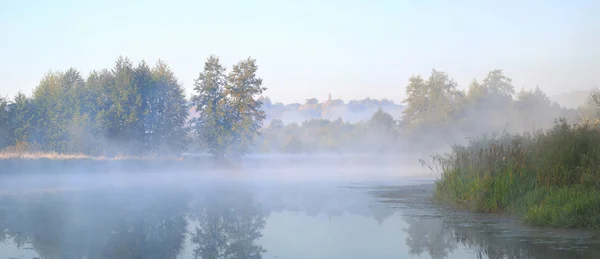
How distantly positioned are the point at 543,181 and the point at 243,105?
44873 mm

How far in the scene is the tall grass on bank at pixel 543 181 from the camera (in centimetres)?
1189

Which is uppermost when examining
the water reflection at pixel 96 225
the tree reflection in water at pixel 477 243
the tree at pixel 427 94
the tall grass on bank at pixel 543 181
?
the tree at pixel 427 94

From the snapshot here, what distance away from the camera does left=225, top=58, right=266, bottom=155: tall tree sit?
57406 millimetres

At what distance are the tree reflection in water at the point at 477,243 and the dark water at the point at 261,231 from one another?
17 millimetres

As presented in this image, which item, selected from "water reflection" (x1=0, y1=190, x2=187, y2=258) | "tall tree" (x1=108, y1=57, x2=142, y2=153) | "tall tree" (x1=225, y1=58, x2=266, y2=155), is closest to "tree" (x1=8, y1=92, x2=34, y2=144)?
"tall tree" (x1=108, y1=57, x2=142, y2=153)

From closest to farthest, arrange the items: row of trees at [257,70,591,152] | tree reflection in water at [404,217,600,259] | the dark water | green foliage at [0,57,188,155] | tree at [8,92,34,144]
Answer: tree reflection in water at [404,217,600,259] < the dark water < green foliage at [0,57,188,155] < tree at [8,92,34,144] < row of trees at [257,70,591,152]

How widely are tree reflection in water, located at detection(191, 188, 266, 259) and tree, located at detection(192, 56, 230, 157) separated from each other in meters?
37.6

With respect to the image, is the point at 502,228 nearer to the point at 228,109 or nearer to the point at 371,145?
the point at 228,109

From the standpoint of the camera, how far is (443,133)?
82125 mm

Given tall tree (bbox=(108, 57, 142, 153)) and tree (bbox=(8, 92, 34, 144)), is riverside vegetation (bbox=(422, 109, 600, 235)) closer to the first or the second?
tall tree (bbox=(108, 57, 142, 153))

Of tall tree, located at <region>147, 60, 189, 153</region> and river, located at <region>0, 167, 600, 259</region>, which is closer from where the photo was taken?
river, located at <region>0, 167, 600, 259</region>

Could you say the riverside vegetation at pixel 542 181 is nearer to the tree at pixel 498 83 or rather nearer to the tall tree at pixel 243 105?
the tall tree at pixel 243 105

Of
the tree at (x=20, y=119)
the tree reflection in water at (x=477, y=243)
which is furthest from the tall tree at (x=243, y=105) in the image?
the tree reflection in water at (x=477, y=243)

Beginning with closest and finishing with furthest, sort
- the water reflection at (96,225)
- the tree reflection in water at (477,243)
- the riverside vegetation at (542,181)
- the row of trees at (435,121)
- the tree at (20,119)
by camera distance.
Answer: the tree reflection in water at (477,243) < the water reflection at (96,225) < the riverside vegetation at (542,181) < the tree at (20,119) < the row of trees at (435,121)
